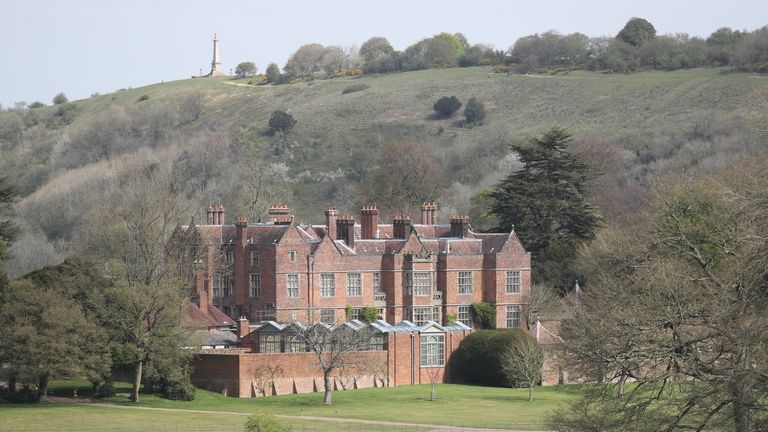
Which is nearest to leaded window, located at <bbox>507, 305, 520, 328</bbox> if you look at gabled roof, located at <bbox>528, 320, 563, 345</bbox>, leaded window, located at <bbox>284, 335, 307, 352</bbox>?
gabled roof, located at <bbox>528, 320, 563, 345</bbox>

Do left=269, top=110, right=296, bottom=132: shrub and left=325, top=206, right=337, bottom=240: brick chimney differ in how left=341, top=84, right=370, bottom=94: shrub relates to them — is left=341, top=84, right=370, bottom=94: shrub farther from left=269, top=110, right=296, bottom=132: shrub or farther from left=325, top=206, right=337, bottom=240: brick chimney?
left=325, top=206, right=337, bottom=240: brick chimney

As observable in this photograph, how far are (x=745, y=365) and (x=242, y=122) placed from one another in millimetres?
145536

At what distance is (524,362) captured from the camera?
70750 mm

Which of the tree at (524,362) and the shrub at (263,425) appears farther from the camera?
the tree at (524,362)

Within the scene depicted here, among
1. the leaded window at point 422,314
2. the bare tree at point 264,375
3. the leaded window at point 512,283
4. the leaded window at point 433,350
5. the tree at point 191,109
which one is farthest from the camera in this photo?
the tree at point 191,109

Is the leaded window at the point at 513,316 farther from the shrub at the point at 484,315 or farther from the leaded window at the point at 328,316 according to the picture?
the leaded window at the point at 328,316

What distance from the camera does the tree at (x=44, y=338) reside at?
6200cm

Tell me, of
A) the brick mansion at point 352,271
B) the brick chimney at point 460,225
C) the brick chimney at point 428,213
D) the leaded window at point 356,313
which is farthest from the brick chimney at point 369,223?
the brick chimney at point 428,213

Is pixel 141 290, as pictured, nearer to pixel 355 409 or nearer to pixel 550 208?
pixel 355 409

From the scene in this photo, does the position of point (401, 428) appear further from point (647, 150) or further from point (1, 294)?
point (647, 150)

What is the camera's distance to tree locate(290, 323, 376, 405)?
226ft

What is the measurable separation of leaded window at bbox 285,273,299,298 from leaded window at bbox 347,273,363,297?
3.07m

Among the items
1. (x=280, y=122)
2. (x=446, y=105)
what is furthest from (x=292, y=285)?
(x=446, y=105)

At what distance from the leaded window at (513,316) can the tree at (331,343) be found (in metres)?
13.9
